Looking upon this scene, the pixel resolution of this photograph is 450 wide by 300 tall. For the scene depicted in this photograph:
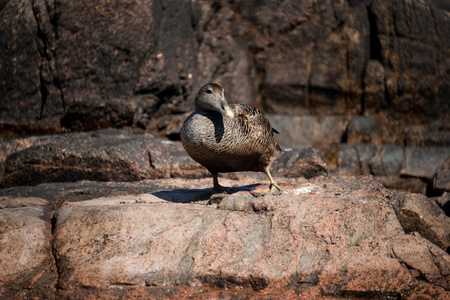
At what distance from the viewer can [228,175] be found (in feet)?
22.8

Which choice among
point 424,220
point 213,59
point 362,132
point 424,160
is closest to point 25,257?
point 424,220

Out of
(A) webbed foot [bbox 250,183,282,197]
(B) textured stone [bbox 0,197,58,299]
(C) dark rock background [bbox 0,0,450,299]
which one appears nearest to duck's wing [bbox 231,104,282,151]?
(A) webbed foot [bbox 250,183,282,197]

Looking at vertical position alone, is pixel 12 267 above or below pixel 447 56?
below

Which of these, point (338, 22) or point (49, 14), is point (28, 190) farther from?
point (338, 22)

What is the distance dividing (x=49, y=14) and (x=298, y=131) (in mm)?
5423

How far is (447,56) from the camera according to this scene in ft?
35.7

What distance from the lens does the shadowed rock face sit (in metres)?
8.05

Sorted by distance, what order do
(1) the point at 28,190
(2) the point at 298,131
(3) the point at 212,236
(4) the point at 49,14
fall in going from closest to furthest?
(3) the point at 212,236, (1) the point at 28,190, (4) the point at 49,14, (2) the point at 298,131

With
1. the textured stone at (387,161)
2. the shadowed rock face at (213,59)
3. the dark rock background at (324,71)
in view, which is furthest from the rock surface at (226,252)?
the textured stone at (387,161)

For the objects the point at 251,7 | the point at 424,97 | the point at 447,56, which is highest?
the point at 251,7

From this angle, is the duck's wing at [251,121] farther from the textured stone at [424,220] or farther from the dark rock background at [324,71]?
the dark rock background at [324,71]

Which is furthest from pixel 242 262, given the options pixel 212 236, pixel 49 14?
pixel 49 14

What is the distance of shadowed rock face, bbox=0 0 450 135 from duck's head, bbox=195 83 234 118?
3.88 m

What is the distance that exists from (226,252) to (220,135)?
108cm
